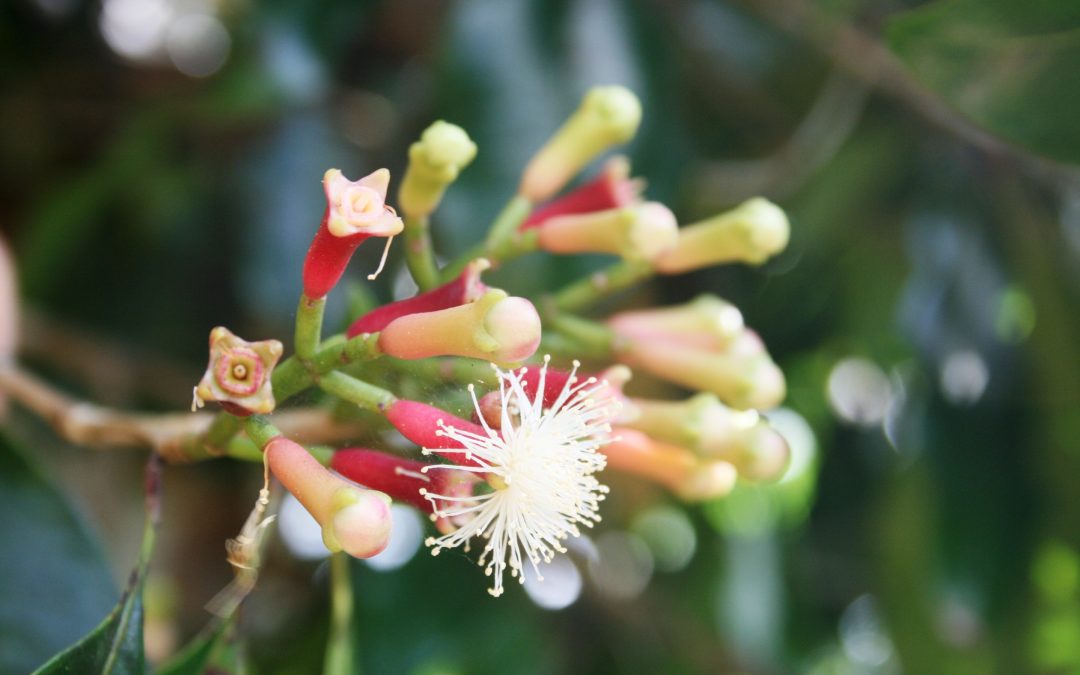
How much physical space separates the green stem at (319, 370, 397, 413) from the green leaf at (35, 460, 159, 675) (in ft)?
0.78

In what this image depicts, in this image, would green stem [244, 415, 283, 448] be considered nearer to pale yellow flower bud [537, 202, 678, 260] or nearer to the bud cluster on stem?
the bud cluster on stem

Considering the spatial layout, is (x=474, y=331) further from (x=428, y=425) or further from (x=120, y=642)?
(x=120, y=642)

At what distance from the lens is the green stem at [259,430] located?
0.69m

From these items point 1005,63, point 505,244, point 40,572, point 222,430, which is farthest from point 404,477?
point 1005,63

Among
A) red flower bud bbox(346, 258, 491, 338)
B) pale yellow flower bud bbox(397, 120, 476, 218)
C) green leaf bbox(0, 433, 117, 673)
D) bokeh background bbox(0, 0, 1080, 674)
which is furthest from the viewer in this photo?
bokeh background bbox(0, 0, 1080, 674)

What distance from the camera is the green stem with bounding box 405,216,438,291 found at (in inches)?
34.3

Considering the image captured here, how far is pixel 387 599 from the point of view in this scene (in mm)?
1614

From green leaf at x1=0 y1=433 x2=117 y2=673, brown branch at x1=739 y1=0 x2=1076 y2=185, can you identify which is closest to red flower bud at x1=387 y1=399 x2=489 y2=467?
green leaf at x1=0 y1=433 x2=117 y2=673

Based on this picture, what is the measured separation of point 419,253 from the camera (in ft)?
2.87

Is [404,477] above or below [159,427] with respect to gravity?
below

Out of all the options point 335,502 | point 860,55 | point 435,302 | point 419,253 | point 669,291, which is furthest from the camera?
point 669,291

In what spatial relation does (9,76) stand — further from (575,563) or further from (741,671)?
(741,671)

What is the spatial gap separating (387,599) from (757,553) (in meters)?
1.05

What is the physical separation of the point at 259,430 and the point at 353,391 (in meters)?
0.07
